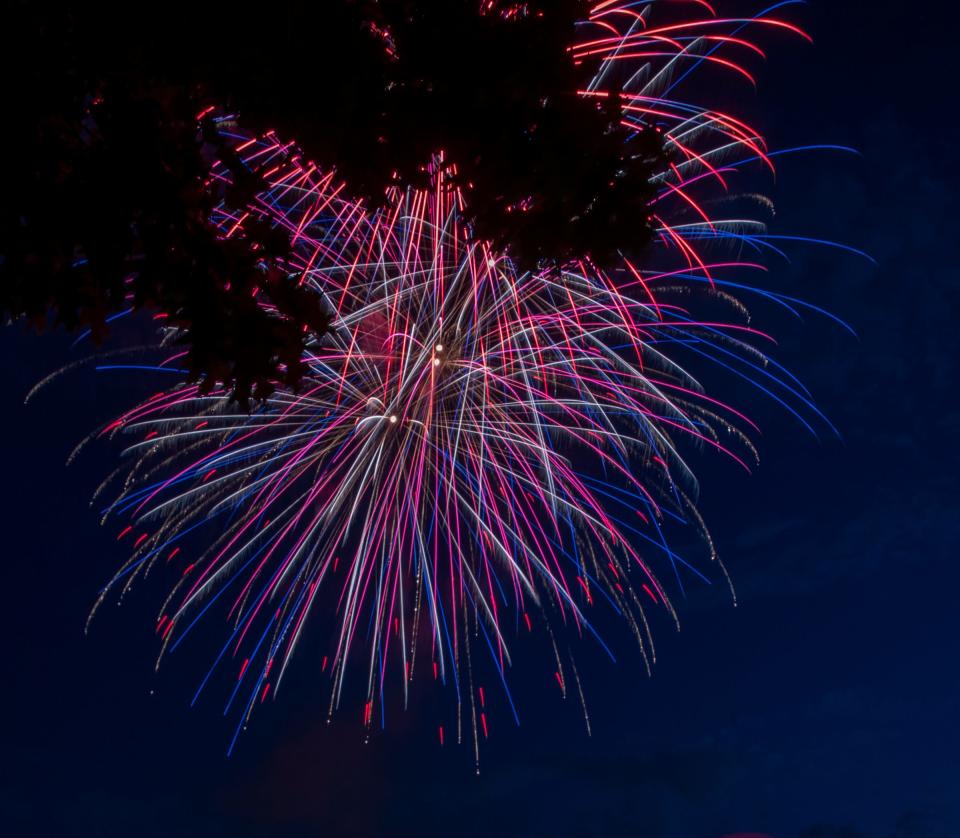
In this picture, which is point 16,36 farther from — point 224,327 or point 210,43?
point 224,327

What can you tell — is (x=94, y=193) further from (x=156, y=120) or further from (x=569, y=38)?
(x=569, y=38)

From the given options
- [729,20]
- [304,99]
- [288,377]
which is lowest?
[288,377]

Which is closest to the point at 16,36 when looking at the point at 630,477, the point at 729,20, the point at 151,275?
the point at 151,275

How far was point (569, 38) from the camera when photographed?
30.7 ft

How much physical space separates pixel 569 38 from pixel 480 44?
40.2 inches

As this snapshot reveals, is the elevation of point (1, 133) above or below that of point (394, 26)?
below

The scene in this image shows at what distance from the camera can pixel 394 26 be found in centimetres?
907

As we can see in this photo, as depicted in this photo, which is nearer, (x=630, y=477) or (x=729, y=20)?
(x=729, y=20)

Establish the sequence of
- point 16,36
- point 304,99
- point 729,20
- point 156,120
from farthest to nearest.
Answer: point 729,20, point 304,99, point 156,120, point 16,36

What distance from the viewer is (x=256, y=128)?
30.1ft

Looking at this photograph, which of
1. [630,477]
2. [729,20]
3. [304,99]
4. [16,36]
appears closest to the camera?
[16,36]

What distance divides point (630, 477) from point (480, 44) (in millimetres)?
11656

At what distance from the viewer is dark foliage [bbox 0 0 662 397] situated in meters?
7.95

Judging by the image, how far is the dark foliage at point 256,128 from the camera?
26.1 ft
